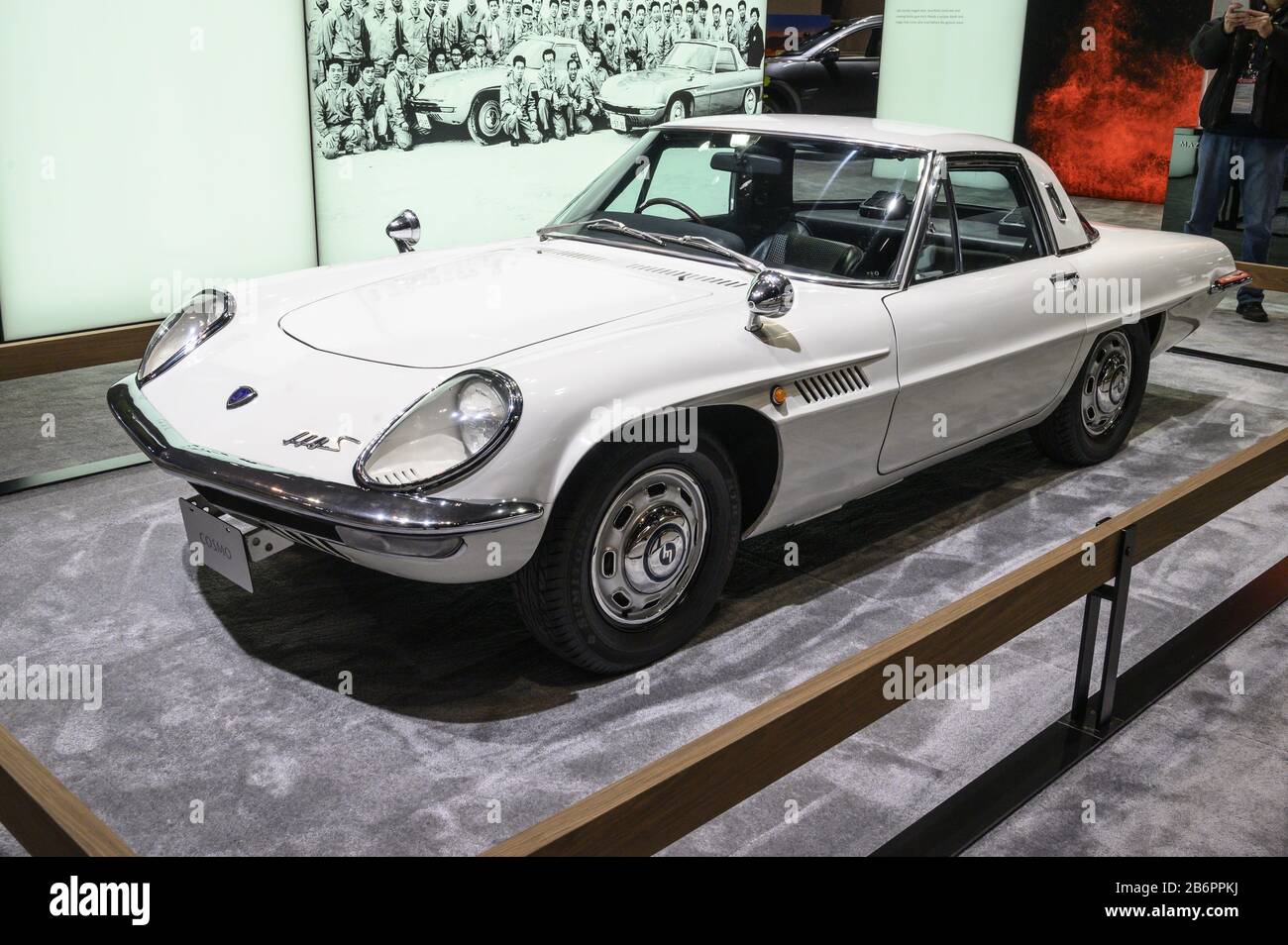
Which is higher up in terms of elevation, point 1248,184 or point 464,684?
point 1248,184

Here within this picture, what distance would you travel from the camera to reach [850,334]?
3.32m

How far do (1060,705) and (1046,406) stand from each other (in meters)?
1.55

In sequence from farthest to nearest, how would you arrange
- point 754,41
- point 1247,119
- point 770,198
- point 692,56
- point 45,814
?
point 754,41 → point 692,56 → point 1247,119 → point 770,198 → point 45,814

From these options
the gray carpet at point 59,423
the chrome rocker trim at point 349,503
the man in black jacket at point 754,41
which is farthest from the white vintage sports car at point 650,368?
the man in black jacket at point 754,41

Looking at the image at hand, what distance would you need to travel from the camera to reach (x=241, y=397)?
9.75ft

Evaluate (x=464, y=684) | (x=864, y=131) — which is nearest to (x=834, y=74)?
(x=864, y=131)

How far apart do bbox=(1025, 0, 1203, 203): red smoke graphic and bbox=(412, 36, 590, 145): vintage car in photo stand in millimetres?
6783

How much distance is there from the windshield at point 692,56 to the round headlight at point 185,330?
5.73 m

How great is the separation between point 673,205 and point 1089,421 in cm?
189

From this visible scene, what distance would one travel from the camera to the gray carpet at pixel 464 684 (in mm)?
2523

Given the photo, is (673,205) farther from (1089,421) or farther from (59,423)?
(59,423)

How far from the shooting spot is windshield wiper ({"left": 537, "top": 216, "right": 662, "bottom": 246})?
3803mm

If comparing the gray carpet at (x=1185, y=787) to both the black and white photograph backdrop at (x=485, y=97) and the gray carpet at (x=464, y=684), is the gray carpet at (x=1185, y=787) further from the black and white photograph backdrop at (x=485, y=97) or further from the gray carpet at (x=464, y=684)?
the black and white photograph backdrop at (x=485, y=97)

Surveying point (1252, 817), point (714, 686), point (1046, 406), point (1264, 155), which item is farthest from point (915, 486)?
point (1264, 155)
